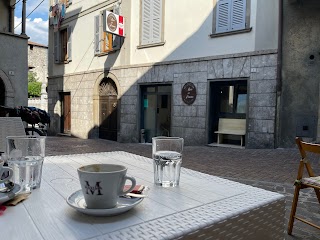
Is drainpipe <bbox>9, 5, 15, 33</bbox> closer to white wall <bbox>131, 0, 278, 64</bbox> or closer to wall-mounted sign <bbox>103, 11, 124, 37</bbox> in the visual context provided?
wall-mounted sign <bbox>103, 11, 124, 37</bbox>

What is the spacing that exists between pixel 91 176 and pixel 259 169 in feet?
16.9

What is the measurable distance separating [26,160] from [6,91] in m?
10.1

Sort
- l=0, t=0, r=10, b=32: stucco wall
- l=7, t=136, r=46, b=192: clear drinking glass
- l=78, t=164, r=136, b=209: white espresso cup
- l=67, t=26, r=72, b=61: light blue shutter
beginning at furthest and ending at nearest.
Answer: l=67, t=26, r=72, b=61: light blue shutter < l=0, t=0, r=10, b=32: stucco wall < l=7, t=136, r=46, b=192: clear drinking glass < l=78, t=164, r=136, b=209: white espresso cup

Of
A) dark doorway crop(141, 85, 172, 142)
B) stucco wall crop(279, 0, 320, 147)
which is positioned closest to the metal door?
dark doorway crop(141, 85, 172, 142)

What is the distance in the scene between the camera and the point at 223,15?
873cm

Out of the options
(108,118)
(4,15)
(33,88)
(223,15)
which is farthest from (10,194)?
(33,88)

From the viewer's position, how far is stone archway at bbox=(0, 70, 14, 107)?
993 centimetres

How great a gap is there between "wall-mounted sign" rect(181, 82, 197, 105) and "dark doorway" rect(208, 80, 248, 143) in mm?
568

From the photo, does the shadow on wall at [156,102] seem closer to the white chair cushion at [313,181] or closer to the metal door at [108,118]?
the metal door at [108,118]

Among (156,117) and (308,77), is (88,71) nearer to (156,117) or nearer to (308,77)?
(156,117)

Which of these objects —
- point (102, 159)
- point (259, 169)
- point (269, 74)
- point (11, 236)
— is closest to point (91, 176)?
point (11, 236)

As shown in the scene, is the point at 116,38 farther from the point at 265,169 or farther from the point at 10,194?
the point at 10,194

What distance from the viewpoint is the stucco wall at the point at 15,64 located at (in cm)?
979

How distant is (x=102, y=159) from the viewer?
72.1 inches
